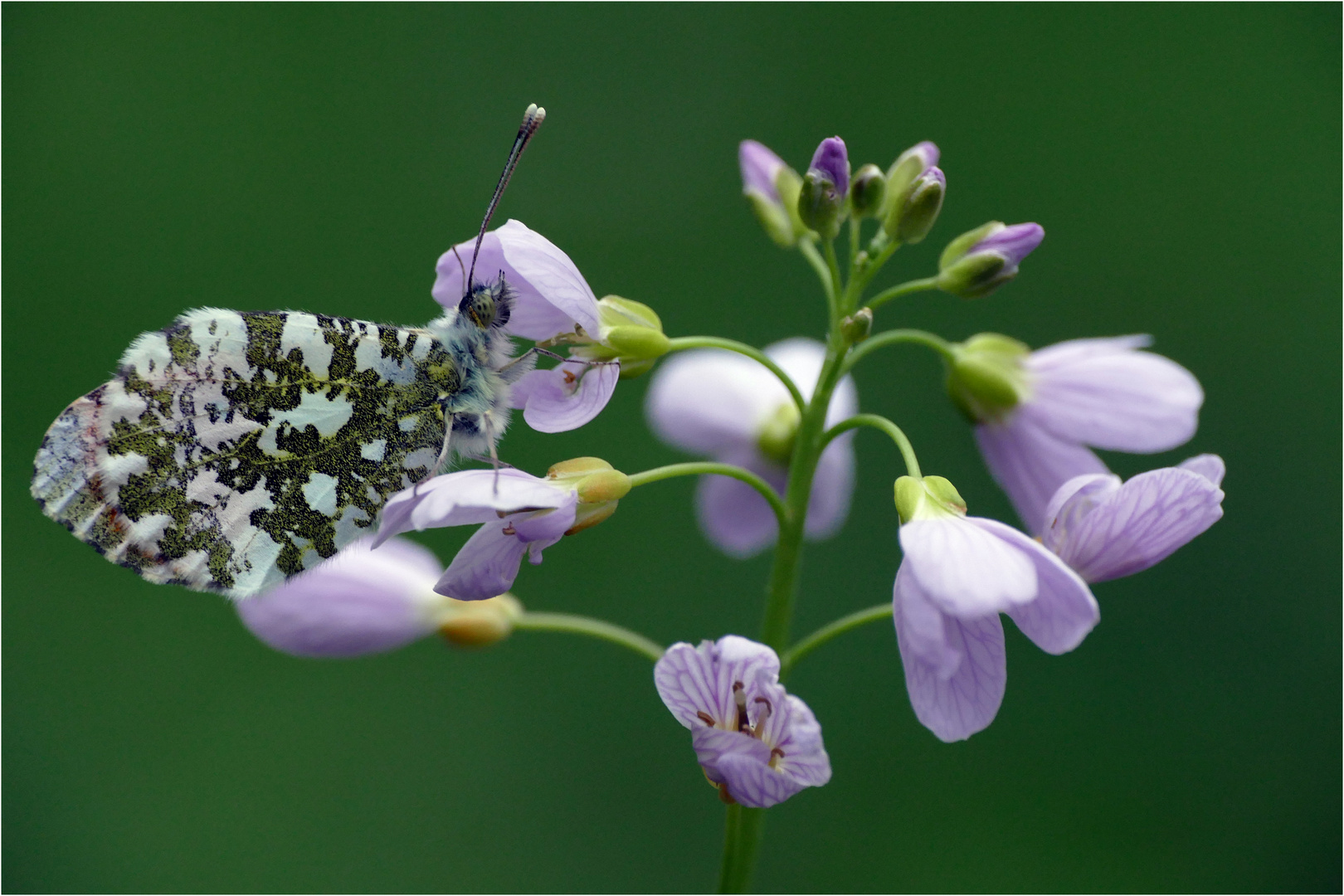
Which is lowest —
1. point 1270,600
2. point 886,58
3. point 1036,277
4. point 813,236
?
point 1270,600

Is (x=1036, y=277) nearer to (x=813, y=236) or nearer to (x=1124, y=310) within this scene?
(x=1124, y=310)

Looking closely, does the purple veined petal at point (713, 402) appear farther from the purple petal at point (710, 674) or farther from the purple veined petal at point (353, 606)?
the purple petal at point (710, 674)

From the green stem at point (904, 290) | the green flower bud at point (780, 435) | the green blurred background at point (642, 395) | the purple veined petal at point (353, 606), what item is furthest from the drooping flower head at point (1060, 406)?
the green blurred background at point (642, 395)

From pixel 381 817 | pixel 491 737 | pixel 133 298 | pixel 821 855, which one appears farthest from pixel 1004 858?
pixel 133 298

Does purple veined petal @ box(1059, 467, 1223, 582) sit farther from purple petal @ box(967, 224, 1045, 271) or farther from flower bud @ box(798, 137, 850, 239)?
flower bud @ box(798, 137, 850, 239)

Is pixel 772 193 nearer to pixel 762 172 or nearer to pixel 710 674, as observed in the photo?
pixel 762 172

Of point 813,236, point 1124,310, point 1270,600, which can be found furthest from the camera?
point 1124,310
